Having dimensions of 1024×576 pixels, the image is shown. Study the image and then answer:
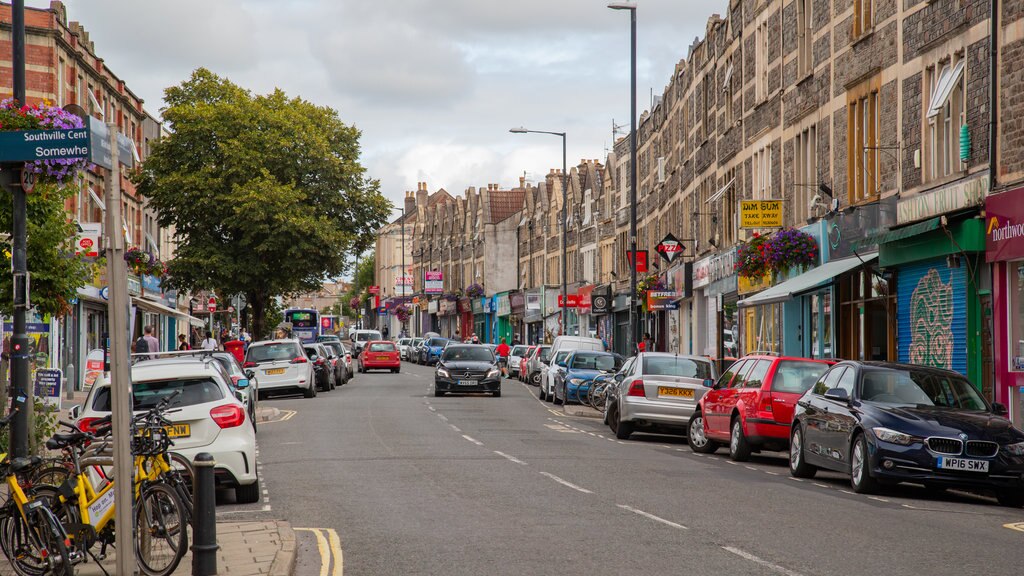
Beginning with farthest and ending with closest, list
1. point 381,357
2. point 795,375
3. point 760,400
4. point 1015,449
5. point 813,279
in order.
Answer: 1. point 381,357
2. point 813,279
3. point 795,375
4. point 760,400
5. point 1015,449

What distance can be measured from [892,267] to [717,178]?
1695cm

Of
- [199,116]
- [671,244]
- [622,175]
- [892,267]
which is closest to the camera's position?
[892,267]

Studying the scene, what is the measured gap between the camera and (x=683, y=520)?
39.9 feet

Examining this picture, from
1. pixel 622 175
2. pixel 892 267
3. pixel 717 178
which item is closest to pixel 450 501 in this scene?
pixel 892 267

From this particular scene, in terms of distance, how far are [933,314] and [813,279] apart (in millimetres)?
4064

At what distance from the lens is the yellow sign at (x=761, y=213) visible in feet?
103

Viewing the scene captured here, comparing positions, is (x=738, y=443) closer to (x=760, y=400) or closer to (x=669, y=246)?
(x=760, y=400)

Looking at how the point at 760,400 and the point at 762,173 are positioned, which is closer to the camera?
the point at 760,400

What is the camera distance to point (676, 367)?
24.2 m

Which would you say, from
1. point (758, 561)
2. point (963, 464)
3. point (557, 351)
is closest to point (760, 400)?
point (963, 464)

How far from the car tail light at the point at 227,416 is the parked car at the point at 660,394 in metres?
11.0

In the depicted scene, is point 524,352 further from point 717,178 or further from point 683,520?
point 683,520

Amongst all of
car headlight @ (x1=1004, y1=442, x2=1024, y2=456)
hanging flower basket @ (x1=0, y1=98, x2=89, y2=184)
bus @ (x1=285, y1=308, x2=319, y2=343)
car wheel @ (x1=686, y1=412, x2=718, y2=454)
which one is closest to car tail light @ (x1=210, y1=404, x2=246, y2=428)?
hanging flower basket @ (x1=0, y1=98, x2=89, y2=184)

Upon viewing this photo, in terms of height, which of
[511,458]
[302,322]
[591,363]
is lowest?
[511,458]
